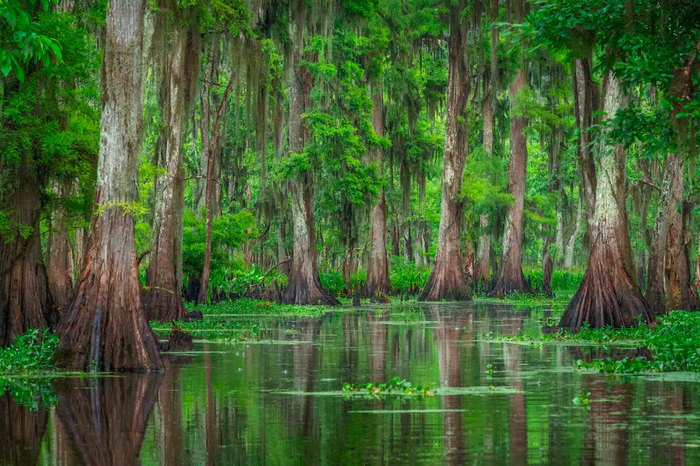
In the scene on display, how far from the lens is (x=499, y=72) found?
48.9 m

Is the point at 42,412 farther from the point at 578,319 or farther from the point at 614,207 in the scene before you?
the point at 614,207

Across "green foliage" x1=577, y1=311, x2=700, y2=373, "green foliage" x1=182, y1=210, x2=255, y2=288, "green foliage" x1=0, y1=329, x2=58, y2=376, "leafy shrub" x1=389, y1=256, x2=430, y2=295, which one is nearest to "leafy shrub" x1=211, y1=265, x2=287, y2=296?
"green foliage" x1=182, y1=210, x2=255, y2=288

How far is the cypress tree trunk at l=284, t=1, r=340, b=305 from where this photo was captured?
3984cm

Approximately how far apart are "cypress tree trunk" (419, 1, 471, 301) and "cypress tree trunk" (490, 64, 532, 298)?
2.33m

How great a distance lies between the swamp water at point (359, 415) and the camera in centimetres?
826

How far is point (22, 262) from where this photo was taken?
18156 mm

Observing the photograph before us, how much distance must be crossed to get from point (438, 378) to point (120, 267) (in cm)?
432

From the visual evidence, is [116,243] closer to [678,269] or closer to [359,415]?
[359,415]

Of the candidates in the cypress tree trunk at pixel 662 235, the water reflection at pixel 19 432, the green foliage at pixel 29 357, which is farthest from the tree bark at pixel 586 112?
the water reflection at pixel 19 432

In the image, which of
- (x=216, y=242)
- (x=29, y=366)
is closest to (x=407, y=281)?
(x=216, y=242)

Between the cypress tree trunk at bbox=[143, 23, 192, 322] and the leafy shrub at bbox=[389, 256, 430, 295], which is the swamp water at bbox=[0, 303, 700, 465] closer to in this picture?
the cypress tree trunk at bbox=[143, 23, 192, 322]

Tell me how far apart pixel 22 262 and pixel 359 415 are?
9279 millimetres

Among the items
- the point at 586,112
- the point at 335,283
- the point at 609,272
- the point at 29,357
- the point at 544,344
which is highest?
the point at 586,112

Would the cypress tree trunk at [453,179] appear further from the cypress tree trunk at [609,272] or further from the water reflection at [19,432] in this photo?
the water reflection at [19,432]
